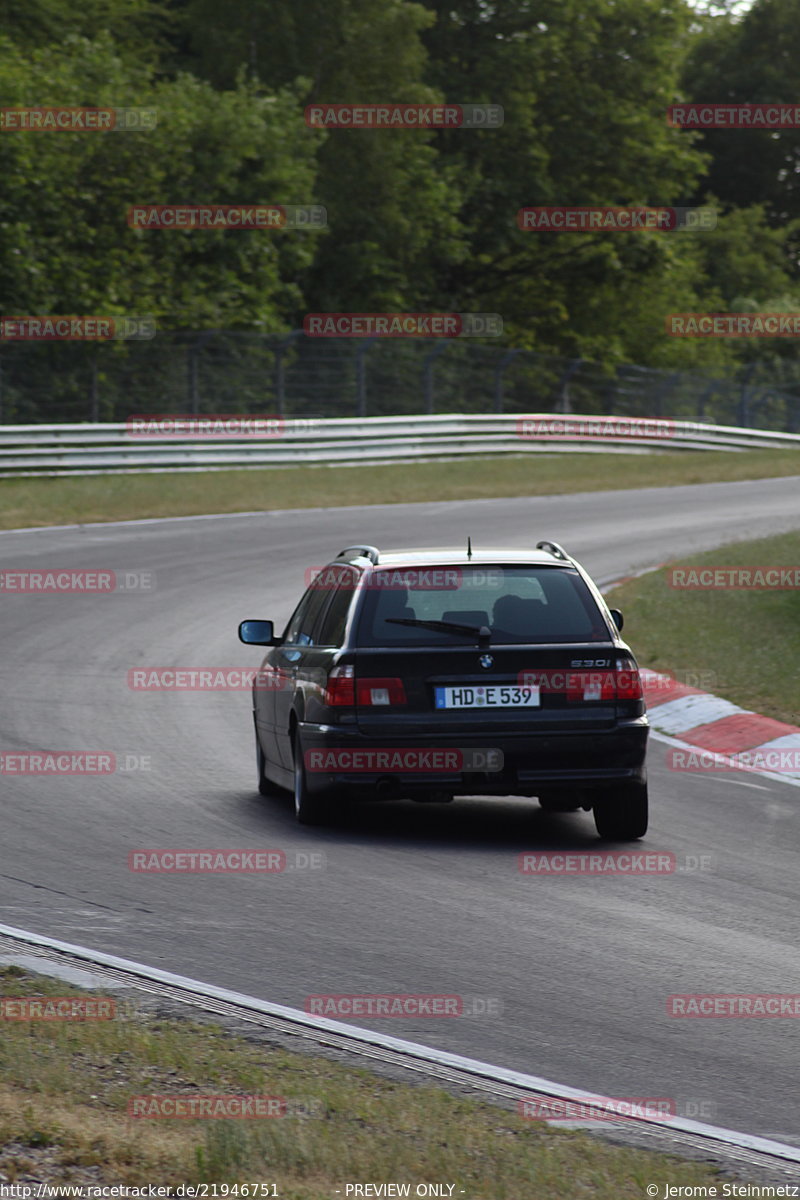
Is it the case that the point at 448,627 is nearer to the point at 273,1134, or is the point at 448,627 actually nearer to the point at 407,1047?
the point at 407,1047

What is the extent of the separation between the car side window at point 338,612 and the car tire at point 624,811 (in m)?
1.59

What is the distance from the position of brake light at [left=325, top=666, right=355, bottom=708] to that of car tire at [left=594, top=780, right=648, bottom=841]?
140 cm

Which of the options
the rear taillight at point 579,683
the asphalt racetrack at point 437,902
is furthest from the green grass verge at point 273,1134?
the rear taillight at point 579,683

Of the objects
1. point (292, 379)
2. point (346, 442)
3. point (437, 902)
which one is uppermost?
point (292, 379)

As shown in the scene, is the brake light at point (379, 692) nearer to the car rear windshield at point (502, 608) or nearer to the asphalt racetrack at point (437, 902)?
the car rear windshield at point (502, 608)

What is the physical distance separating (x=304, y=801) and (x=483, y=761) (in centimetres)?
105

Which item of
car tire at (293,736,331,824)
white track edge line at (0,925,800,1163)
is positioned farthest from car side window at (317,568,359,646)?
white track edge line at (0,925,800,1163)

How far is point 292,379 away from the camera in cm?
3572

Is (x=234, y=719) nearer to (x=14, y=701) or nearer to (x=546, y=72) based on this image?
(x=14, y=701)

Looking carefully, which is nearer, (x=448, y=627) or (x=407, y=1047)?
(x=407, y=1047)

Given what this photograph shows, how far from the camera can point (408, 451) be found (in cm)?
3591

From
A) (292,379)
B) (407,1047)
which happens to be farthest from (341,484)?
(407,1047)

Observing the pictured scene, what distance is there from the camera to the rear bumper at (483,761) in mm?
8852

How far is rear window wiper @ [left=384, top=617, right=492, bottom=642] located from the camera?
9.02 m
